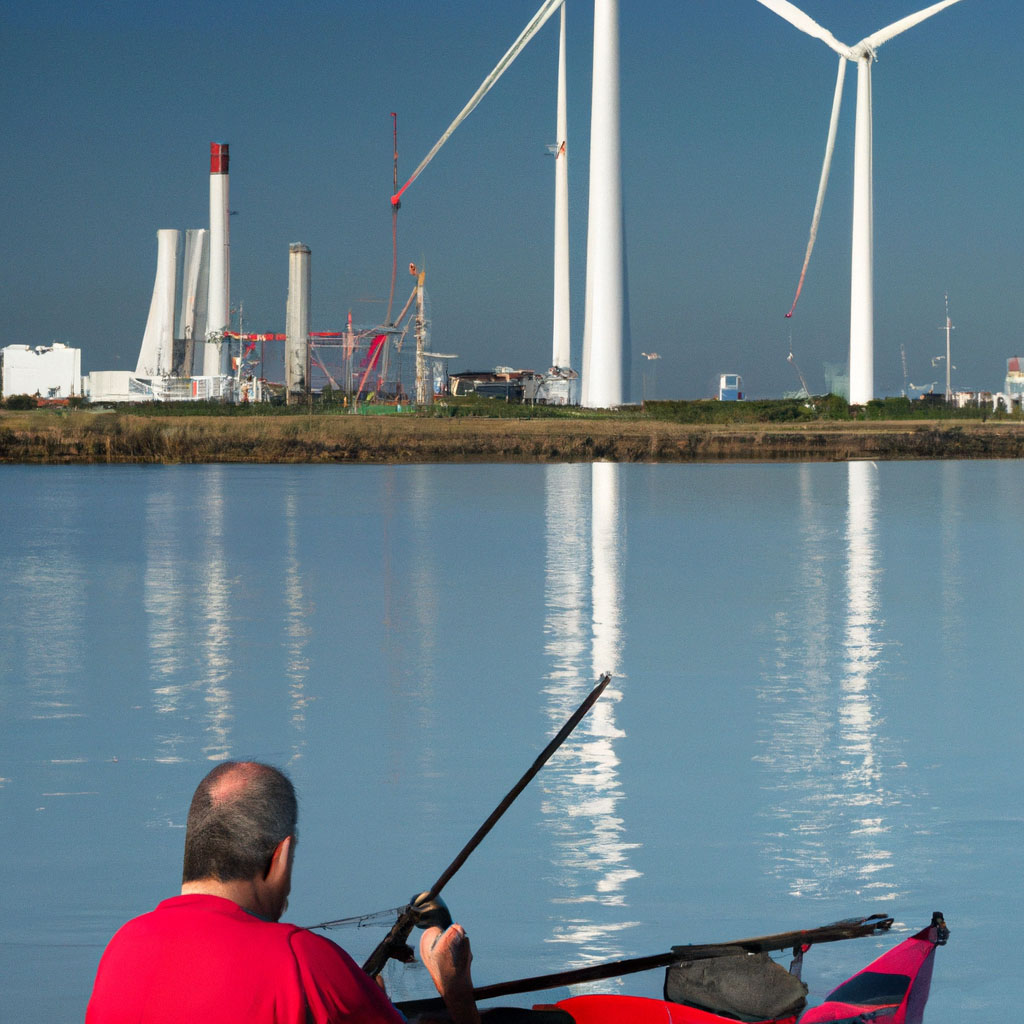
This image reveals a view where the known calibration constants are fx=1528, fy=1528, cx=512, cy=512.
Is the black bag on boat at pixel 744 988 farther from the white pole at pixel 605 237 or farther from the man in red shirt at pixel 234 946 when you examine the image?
the white pole at pixel 605 237

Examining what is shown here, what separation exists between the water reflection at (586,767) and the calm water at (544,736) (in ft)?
0.14

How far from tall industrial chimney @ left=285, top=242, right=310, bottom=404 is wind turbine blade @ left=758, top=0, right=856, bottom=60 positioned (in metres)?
51.0

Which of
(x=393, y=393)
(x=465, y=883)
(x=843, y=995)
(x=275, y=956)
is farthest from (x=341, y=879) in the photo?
(x=393, y=393)

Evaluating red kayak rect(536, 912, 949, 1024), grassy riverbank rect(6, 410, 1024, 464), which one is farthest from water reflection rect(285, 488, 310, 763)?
grassy riverbank rect(6, 410, 1024, 464)

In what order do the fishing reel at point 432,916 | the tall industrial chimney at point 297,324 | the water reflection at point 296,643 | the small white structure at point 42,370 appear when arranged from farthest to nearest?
the small white structure at point 42,370 < the tall industrial chimney at point 297,324 < the water reflection at point 296,643 < the fishing reel at point 432,916

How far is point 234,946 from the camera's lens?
3670 mm

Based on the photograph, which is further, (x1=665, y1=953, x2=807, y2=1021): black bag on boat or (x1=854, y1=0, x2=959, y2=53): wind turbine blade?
(x1=854, y1=0, x2=959, y2=53): wind turbine blade

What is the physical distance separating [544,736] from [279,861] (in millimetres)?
9882

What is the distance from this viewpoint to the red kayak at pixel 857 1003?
561 centimetres

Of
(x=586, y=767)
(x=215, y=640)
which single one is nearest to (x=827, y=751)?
(x=586, y=767)

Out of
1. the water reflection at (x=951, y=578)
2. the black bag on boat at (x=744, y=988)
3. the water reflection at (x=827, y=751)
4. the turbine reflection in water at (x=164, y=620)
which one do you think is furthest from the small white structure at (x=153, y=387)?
the black bag on boat at (x=744, y=988)

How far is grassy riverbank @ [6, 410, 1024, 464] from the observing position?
77.6 m

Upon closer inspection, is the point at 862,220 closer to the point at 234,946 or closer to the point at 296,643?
the point at 296,643

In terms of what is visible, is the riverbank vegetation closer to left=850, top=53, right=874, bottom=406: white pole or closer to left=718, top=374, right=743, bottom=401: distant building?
left=850, top=53, right=874, bottom=406: white pole
